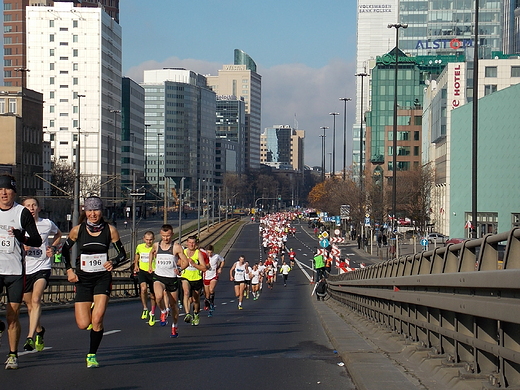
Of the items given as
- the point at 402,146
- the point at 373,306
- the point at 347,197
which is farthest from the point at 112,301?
the point at 402,146

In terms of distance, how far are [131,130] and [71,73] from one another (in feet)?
73.8

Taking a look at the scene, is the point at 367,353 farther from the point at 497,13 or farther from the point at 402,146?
the point at 497,13

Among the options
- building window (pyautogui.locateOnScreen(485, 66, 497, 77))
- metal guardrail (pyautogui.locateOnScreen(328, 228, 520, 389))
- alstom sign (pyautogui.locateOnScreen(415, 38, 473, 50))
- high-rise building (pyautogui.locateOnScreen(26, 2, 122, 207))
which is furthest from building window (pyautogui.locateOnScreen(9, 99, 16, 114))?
alstom sign (pyautogui.locateOnScreen(415, 38, 473, 50))

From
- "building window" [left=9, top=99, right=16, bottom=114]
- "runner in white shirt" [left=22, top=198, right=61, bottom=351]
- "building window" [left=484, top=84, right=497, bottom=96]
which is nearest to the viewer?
"runner in white shirt" [left=22, top=198, right=61, bottom=351]

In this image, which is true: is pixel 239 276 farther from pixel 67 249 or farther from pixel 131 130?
pixel 131 130

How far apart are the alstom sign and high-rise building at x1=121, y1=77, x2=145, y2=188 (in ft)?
175

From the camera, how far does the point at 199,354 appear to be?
1127 cm

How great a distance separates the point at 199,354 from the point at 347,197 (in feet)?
272

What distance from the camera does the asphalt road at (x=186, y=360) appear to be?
344 inches

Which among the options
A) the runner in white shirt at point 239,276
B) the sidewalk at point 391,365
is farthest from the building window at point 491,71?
the sidewalk at point 391,365

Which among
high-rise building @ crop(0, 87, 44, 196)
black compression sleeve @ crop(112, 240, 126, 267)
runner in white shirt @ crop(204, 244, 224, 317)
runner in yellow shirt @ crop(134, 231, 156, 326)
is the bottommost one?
runner in white shirt @ crop(204, 244, 224, 317)

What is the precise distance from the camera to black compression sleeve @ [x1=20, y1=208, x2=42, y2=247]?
357 inches

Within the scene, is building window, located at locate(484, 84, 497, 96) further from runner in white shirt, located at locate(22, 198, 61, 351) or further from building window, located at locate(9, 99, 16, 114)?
runner in white shirt, located at locate(22, 198, 61, 351)

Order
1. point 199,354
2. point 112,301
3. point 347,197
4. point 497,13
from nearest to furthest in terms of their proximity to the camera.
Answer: point 199,354 → point 112,301 → point 347,197 → point 497,13
